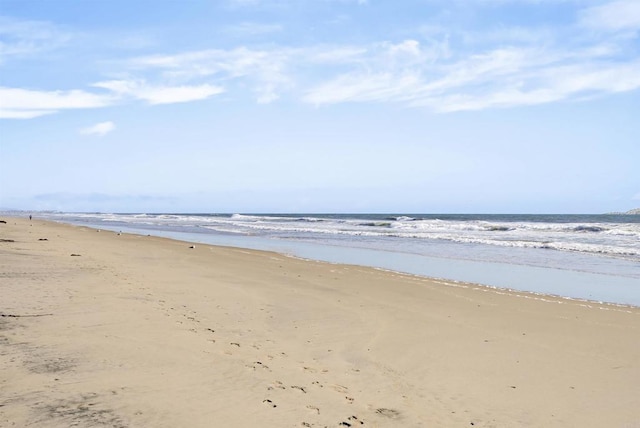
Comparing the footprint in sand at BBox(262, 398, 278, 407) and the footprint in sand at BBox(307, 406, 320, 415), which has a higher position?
the footprint in sand at BBox(262, 398, 278, 407)

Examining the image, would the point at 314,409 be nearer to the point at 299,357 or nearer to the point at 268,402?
the point at 268,402

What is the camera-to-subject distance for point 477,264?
56.6 feet

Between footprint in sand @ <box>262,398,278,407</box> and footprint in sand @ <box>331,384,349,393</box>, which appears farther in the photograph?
footprint in sand @ <box>331,384,349,393</box>

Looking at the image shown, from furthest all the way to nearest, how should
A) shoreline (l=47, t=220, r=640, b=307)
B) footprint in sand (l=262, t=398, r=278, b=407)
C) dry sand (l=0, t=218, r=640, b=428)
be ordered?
1. shoreline (l=47, t=220, r=640, b=307)
2. footprint in sand (l=262, t=398, r=278, b=407)
3. dry sand (l=0, t=218, r=640, b=428)

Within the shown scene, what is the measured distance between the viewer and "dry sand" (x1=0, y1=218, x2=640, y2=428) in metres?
4.14

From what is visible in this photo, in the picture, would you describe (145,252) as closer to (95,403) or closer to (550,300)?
(550,300)

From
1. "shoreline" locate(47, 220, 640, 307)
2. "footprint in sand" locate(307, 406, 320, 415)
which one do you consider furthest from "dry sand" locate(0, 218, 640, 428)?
"shoreline" locate(47, 220, 640, 307)

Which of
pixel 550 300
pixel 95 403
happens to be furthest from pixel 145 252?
pixel 95 403

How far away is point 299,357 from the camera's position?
5793 mm

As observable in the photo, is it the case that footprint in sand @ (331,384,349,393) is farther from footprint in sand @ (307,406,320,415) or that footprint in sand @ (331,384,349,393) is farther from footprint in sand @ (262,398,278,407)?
footprint in sand @ (262,398,278,407)

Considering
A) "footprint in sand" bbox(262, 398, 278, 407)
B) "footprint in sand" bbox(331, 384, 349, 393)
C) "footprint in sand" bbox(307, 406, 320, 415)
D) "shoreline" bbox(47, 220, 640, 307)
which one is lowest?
"shoreline" bbox(47, 220, 640, 307)

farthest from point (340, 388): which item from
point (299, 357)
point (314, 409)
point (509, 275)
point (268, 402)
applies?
point (509, 275)

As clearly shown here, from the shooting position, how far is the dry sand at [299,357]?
4138mm

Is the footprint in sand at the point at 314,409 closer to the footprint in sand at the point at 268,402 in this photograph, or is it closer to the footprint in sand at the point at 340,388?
the footprint in sand at the point at 268,402
